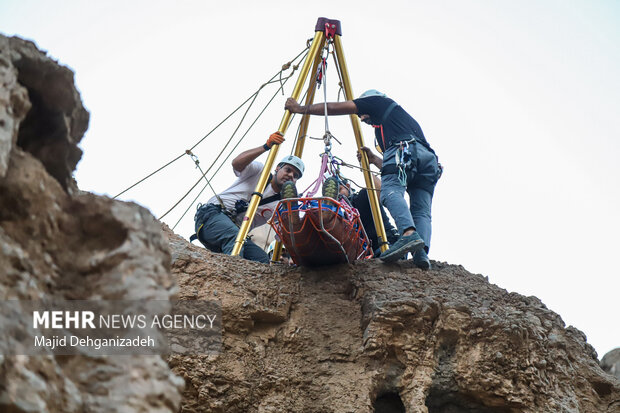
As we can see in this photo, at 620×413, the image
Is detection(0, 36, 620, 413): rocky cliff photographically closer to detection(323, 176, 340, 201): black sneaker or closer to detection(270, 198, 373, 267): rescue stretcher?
detection(270, 198, 373, 267): rescue stretcher

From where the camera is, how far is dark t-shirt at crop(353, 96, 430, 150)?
7.56 metres

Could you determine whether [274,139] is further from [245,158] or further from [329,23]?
[329,23]

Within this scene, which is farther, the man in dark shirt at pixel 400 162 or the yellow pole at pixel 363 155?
the yellow pole at pixel 363 155

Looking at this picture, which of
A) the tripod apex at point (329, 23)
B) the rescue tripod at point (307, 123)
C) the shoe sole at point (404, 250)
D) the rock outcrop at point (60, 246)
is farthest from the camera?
the tripod apex at point (329, 23)

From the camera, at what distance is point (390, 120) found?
7613 millimetres

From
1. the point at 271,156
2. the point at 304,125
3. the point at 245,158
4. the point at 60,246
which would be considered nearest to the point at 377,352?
the point at 271,156

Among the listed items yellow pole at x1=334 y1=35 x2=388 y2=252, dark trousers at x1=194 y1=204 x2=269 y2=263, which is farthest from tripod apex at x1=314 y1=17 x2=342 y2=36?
dark trousers at x1=194 y1=204 x2=269 y2=263

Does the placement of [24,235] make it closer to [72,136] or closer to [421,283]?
[72,136]

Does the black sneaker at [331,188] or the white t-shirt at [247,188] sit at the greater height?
the white t-shirt at [247,188]

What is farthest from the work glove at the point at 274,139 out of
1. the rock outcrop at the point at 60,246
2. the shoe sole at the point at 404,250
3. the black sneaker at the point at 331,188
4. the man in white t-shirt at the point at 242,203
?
the rock outcrop at the point at 60,246

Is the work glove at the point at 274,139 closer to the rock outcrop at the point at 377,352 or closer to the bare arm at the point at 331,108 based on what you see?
the bare arm at the point at 331,108

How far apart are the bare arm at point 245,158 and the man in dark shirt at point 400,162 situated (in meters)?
0.64

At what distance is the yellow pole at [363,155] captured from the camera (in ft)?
24.9

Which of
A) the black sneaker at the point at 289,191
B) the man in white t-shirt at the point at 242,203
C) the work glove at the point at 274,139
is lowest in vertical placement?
the black sneaker at the point at 289,191
